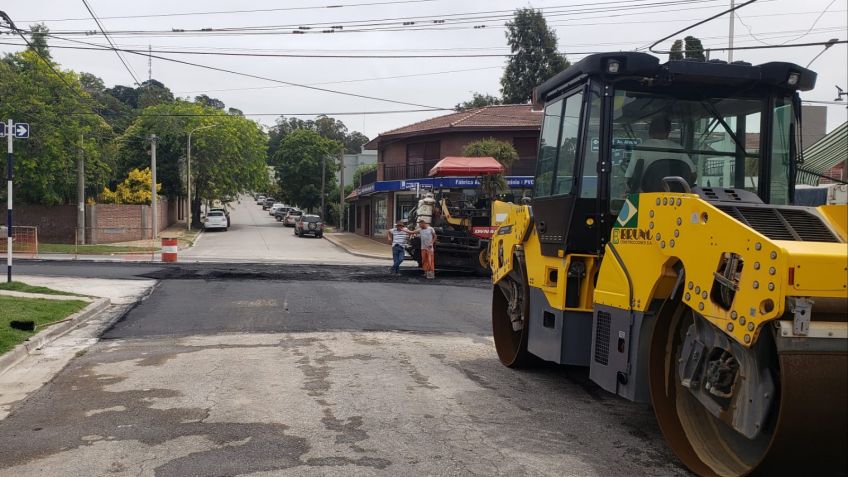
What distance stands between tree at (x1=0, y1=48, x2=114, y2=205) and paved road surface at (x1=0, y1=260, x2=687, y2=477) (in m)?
25.2

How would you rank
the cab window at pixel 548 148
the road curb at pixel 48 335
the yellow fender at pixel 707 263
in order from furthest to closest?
1. the road curb at pixel 48 335
2. the cab window at pixel 548 148
3. the yellow fender at pixel 707 263

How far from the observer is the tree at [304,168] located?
236 feet

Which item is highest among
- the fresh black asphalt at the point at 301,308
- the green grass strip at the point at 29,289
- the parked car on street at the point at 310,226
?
the parked car on street at the point at 310,226

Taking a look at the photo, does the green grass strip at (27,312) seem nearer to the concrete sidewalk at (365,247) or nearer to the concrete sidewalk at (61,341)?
the concrete sidewalk at (61,341)

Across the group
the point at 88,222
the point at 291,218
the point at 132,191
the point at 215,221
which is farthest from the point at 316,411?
the point at 291,218

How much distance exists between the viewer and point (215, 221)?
176 feet

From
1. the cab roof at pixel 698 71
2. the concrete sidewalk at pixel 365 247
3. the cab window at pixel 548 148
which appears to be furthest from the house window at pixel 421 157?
the cab roof at pixel 698 71

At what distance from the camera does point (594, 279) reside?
6477 mm

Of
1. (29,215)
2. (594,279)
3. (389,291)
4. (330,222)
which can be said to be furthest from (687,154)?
(330,222)

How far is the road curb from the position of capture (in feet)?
28.5

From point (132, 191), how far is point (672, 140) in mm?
45901

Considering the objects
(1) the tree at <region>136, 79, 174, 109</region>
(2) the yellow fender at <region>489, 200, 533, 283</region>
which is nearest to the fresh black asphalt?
(2) the yellow fender at <region>489, 200, 533, 283</region>

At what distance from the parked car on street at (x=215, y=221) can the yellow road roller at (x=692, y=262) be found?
47.9 m

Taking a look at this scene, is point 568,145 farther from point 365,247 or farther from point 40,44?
point 365,247
